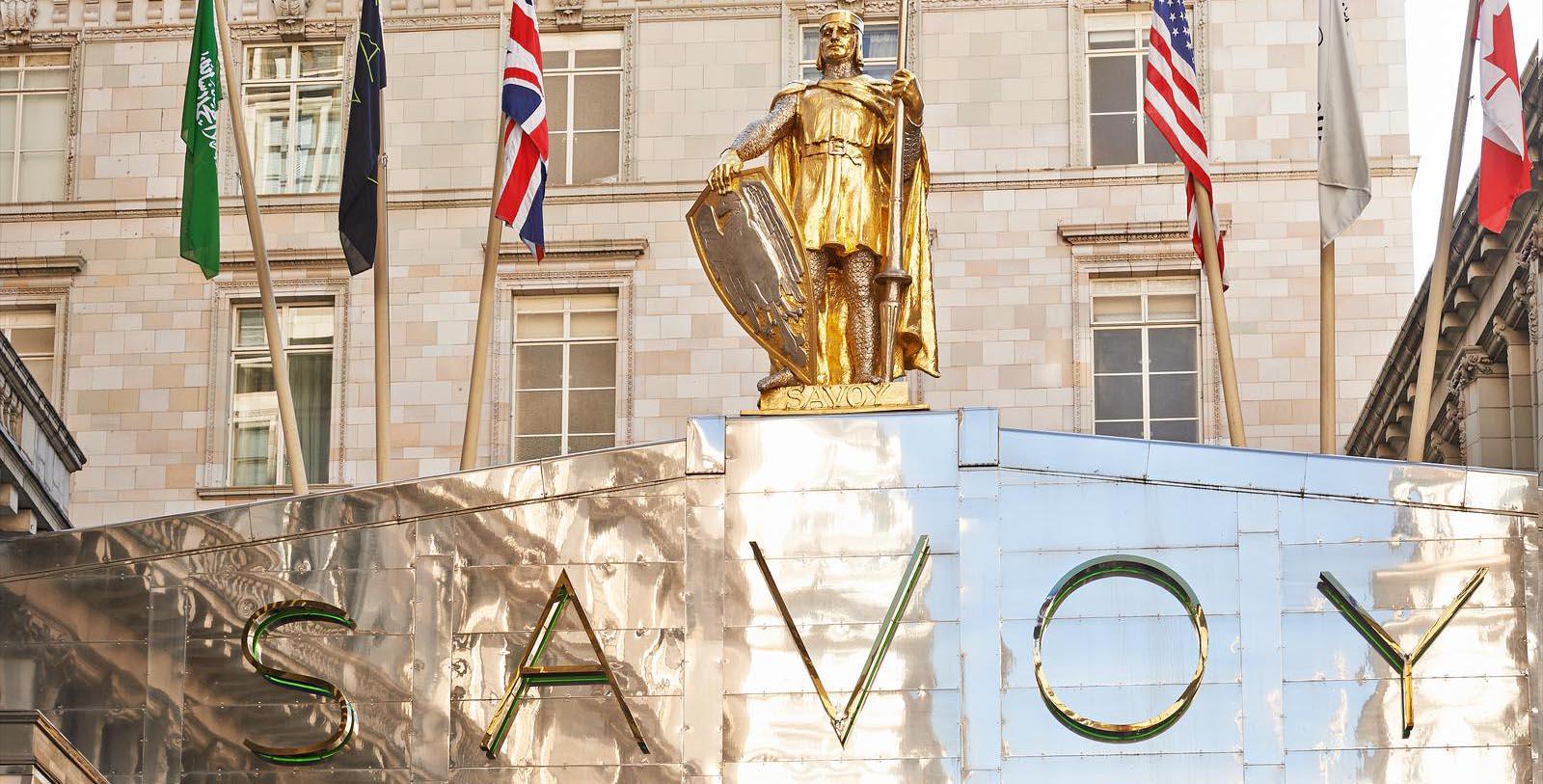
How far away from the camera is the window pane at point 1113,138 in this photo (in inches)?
1690

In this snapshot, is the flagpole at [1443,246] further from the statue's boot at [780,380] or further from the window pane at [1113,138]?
the window pane at [1113,138]

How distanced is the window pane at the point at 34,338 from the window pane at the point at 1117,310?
53.1ft

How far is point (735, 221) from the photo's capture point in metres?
26.4

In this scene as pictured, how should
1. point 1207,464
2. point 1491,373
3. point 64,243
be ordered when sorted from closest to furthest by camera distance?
point 1207,464 → point 1491,373 → point 64,243

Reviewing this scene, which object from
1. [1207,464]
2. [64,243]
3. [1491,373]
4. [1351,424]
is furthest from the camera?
[64,243]

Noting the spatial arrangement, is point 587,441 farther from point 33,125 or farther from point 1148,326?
point 33,125

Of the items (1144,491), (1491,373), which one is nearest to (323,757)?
(1144,491)

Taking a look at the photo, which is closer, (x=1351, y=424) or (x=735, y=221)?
(x=735, y=221)

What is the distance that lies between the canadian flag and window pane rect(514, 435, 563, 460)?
17957 millimetres

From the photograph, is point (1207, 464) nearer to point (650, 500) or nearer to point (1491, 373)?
point (650, 500)

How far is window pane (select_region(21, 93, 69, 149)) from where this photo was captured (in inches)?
1767

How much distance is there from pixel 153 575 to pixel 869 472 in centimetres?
694

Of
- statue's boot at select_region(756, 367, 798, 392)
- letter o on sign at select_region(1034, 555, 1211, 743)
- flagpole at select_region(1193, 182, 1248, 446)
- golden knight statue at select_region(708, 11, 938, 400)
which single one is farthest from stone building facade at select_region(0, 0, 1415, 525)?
letter o on sign at select_region(1034, 555, 1211, 743)

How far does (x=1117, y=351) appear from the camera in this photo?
139 ft
